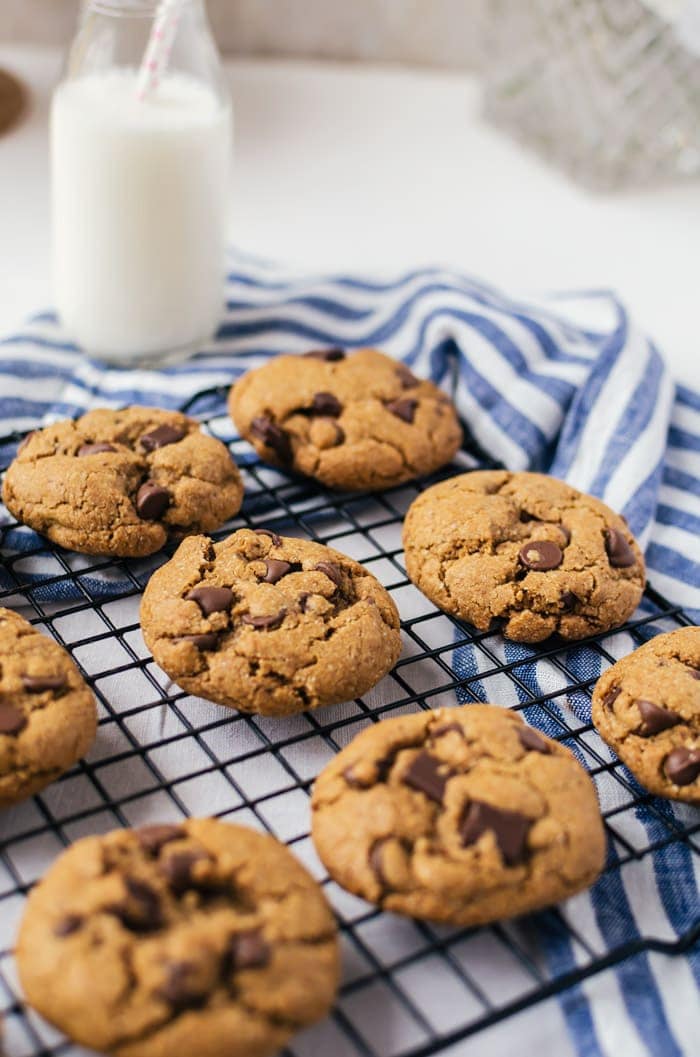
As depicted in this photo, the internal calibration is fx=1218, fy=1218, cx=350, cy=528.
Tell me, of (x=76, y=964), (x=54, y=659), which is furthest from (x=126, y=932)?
(x=54, y=659)

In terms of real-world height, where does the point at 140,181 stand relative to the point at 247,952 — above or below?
above

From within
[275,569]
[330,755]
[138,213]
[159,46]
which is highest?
[159,46]

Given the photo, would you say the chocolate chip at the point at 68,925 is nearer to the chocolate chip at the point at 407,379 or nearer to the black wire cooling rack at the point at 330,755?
the black wire cooling rack at the point at 330,755

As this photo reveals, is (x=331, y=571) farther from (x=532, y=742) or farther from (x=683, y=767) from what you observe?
(x=683, y=767)

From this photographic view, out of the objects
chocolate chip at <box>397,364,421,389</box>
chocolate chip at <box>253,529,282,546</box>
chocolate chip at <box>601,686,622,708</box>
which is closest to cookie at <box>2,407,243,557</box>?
chocolate chip at <box>253,529,282,546</box>

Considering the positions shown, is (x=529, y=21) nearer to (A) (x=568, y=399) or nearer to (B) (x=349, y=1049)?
(A) (x=568, y=399)

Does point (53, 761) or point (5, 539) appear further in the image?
point (5, 539)

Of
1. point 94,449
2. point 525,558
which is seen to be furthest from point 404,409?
point 94,449
